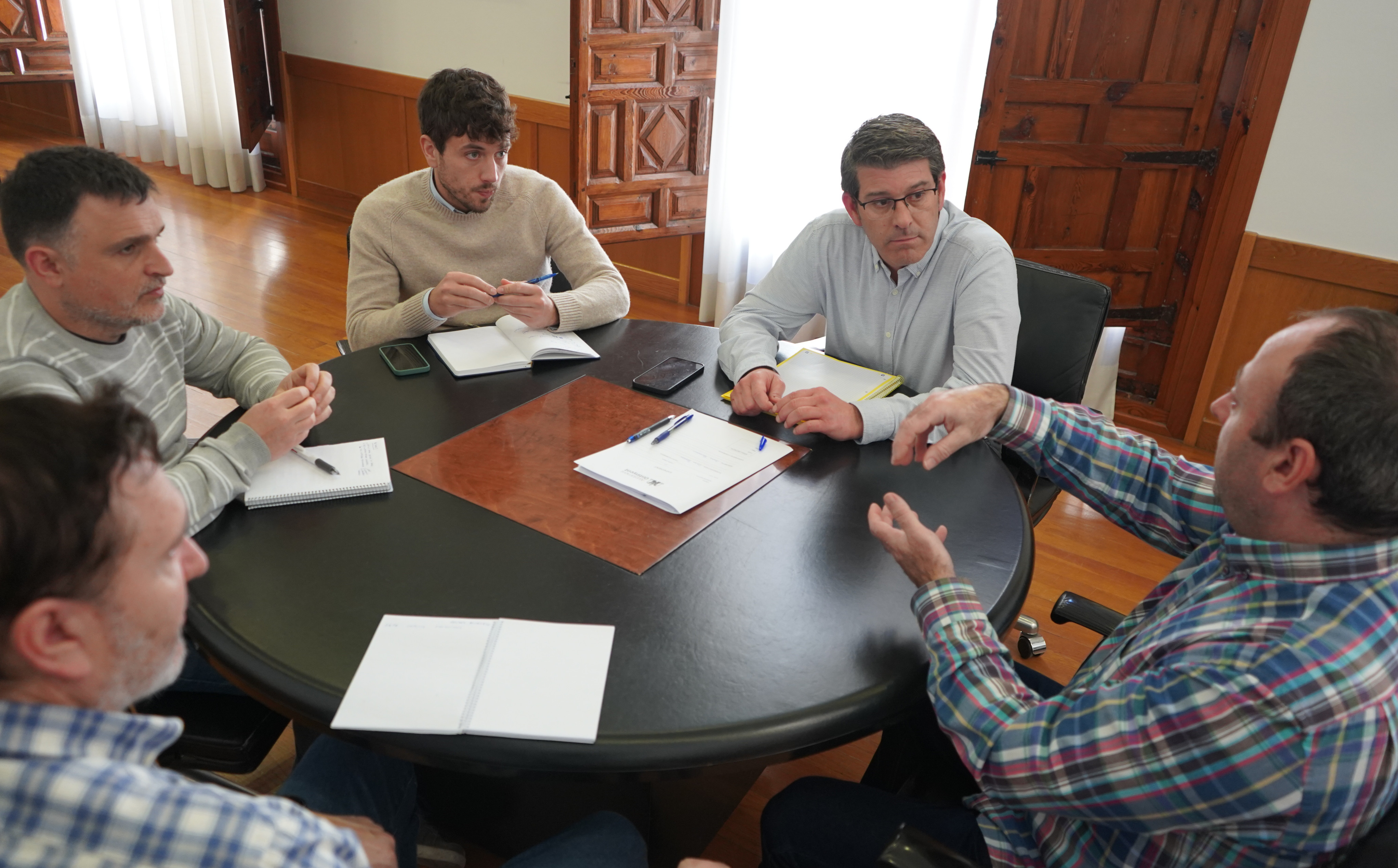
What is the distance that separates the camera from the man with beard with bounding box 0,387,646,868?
2.27ft

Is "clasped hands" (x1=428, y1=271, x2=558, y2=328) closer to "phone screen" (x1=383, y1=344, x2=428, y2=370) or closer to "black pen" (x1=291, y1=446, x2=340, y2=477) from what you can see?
"phone screen" (x1=383, y1=344, x2=428, y2=370)

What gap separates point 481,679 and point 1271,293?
3.23m

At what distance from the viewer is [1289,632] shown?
930 millimetres

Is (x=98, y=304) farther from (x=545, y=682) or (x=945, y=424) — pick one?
(x=945, y=424)

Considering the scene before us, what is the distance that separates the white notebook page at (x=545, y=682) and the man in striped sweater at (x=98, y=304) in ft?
1.82

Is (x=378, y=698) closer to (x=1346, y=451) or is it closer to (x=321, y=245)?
(x=1346, y=451)

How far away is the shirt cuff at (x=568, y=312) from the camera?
6.86 feet

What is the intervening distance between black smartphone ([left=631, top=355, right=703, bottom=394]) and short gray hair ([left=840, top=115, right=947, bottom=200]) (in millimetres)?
526

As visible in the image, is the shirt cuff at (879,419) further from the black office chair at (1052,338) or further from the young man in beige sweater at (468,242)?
the young man in beige sweater at (468,242)

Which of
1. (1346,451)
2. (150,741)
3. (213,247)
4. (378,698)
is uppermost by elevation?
(1346,451)

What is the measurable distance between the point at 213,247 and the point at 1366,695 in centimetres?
561

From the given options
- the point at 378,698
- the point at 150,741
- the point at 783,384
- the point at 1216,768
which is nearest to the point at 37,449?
the point at 150,741

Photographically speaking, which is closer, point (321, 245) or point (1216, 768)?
point (1216, 768)

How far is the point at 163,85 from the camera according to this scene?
6.29m
